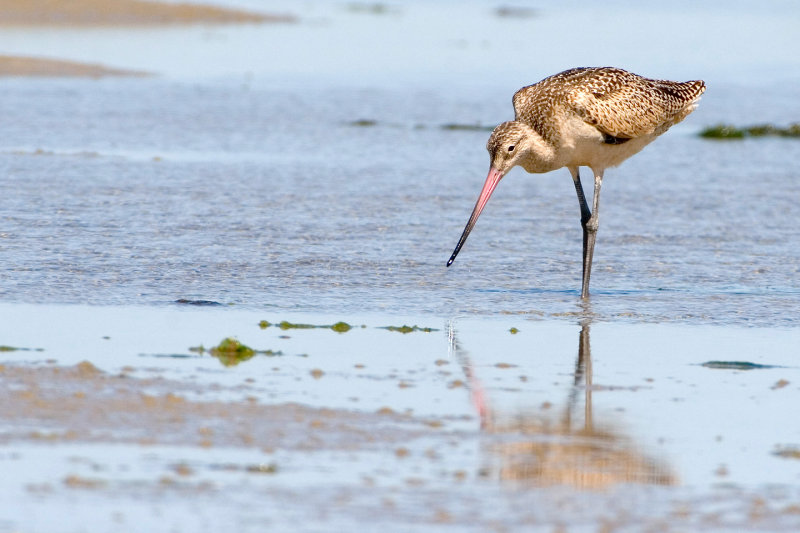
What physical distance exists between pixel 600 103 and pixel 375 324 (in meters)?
2.36

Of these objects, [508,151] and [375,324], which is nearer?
[375,324]

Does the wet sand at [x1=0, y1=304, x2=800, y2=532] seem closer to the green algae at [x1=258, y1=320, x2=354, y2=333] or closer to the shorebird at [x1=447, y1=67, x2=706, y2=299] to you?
the green algae at [x1=258, y1=320, x2=354, y2=333]

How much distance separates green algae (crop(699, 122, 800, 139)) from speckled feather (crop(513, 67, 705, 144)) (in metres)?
5.37

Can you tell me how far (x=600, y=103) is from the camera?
8.86 m

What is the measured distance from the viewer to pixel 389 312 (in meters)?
7.72

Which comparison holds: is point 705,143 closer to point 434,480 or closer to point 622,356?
point 622,356

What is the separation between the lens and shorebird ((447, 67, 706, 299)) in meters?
8.48

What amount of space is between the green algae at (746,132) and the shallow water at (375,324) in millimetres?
235

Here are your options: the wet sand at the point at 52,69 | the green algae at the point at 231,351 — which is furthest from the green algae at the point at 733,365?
the wet sand at the point at 52,69

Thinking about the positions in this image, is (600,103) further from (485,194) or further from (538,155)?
(485,194)

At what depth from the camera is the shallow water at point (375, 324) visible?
488 centimetres

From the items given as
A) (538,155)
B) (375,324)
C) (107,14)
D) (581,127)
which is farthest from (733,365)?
(107,14)

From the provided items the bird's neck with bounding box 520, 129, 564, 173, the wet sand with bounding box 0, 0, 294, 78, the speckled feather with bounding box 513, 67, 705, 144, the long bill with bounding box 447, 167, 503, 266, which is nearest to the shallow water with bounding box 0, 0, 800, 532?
the long bill with bounding box 447, 167, 503, 266

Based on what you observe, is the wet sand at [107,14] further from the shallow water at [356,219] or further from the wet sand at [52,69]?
the shallow water at [356,219]
